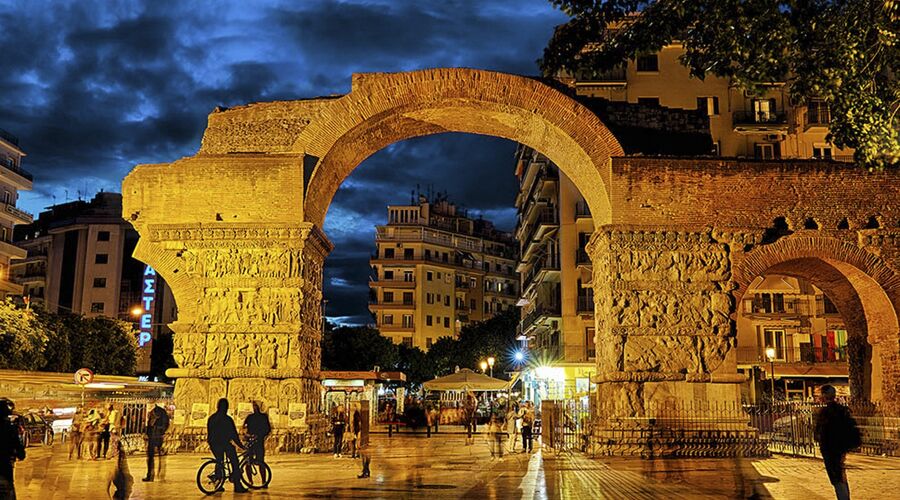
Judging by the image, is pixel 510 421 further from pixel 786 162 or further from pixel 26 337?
pixel 26 337

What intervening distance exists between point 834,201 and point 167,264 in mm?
13706

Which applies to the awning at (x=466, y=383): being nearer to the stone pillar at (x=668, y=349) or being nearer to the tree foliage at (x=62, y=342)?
the stone pillar at (x=668, y=349)

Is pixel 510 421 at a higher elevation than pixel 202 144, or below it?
below

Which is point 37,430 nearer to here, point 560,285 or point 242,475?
point 242,475

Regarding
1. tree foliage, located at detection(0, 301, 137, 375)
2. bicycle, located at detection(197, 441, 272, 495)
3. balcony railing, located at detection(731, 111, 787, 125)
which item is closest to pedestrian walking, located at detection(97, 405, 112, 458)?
bicycle, located at detection(197, 441, 272, 495)

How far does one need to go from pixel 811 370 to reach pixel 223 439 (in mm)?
28880

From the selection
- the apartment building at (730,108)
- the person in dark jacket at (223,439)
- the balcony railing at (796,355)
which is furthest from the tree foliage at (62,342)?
the balcony railing at (796,355)

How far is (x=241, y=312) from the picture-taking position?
16938 millimetres

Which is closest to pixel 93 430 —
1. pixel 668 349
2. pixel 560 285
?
pixel 668 349

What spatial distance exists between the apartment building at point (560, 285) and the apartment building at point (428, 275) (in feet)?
88.4

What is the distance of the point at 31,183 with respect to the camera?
49.6 m

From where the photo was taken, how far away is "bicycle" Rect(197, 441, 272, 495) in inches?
434

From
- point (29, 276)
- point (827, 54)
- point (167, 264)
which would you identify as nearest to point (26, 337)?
point (167, 264)

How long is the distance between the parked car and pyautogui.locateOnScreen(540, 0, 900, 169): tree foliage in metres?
19.9
